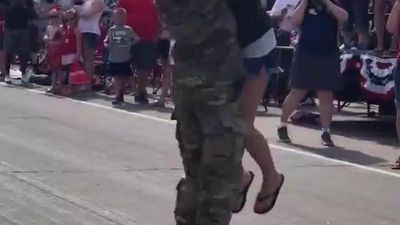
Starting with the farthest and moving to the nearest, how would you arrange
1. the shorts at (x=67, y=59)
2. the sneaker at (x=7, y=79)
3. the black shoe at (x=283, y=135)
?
the sneaker at (x=7, y=79) → the shorts at (x=67, y=59) → the black shoe at (x=283, y=135)

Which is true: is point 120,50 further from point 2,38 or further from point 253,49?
point 253,49

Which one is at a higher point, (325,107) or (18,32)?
(325,107)

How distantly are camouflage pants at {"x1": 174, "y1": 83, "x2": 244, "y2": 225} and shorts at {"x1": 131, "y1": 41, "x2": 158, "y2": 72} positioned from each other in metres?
11.2

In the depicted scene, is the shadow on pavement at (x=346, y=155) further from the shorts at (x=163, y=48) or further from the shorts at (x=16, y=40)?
the shorts at (x=16, y=40)

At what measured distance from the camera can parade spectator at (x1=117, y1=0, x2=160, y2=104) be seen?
16484 mm

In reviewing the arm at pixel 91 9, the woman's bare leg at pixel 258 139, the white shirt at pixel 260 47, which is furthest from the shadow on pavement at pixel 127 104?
the white shirt at pixel 260 47

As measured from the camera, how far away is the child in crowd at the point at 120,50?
53.6ft

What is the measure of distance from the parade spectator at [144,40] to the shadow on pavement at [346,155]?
16.6ft

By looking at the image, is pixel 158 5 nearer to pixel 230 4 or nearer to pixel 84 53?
pixel 230 4

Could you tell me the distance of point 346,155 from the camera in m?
11.3

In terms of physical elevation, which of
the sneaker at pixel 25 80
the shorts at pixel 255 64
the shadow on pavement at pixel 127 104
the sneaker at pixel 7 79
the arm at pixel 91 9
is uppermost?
the shorts at pixel 255 64

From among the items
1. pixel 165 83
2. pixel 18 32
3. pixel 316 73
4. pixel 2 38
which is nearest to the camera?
pixel 316 73

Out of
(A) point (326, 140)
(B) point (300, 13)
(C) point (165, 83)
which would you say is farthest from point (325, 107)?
(C) point (165, 83)

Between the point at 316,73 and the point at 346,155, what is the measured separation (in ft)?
3.69
